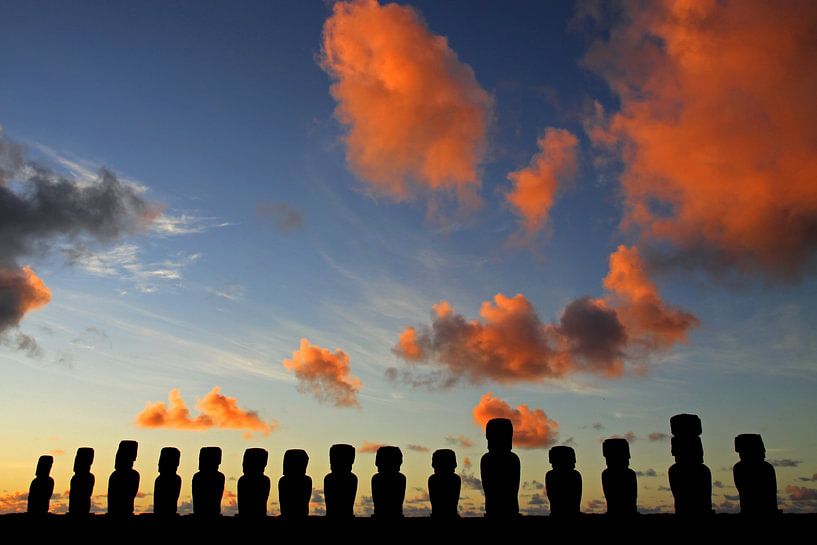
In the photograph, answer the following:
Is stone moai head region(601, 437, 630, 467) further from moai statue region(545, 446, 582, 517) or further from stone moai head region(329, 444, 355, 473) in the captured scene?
stone moai head region(329, 444, 355, 473)

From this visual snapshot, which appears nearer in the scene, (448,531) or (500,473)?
(448,531)

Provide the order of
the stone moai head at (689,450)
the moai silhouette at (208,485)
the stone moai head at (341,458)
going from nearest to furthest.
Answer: the stone moai head at (689,450) → the stone moai head at (341,458) → the moai silhouette at (208,485)

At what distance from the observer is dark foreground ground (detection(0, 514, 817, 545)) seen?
1283cm

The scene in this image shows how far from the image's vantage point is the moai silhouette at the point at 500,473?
541 inches

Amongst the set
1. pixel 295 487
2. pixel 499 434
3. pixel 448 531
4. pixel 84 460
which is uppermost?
pixel 499 434

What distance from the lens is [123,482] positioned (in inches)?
689

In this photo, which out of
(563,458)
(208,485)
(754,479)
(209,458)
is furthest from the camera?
(209,458)

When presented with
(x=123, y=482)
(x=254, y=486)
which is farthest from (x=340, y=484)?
(x=123, y=482)

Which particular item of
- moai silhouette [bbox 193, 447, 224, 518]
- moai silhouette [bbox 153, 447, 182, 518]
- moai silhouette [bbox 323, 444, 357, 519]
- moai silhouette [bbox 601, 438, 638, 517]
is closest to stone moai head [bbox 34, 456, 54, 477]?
moai silhouette [bbox 153, 447, 182, 518]

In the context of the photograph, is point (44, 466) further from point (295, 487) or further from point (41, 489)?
point (295, 487)

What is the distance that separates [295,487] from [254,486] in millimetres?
889

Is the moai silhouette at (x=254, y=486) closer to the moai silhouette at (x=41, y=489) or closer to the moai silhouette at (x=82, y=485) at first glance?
the moai silhouette at (x=82, y=485)

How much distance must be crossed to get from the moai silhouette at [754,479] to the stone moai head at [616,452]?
1.79 m

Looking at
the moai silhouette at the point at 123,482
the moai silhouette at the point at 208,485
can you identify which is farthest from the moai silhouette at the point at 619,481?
the moai silhouette at the point at 123,482
